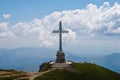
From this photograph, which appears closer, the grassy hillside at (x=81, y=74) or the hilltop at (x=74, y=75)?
the grassy hillside at (x=81, y=74)

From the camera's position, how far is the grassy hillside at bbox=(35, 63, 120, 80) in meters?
139

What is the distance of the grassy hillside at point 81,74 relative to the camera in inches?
5483

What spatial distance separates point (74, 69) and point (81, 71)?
3.90 meters

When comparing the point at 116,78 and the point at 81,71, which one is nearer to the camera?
the point at 116,78

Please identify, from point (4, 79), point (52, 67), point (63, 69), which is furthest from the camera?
point (52, 67)

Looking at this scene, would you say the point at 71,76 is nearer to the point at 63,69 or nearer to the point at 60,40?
the point at 63,69

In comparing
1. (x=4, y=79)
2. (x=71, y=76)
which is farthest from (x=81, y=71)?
(x=4, y=79)

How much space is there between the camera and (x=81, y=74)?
14512 cm

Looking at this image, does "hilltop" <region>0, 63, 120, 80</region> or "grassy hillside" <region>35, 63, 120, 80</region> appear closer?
"grassy hillside" <region>35, 63, 120, 80</region>

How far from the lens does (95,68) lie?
6358 inches

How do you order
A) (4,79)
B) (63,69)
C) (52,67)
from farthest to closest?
(52,67)
(63,69)
(4,79)

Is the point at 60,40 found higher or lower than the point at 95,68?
higher

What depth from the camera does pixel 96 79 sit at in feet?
456

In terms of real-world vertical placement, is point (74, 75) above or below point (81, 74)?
below
